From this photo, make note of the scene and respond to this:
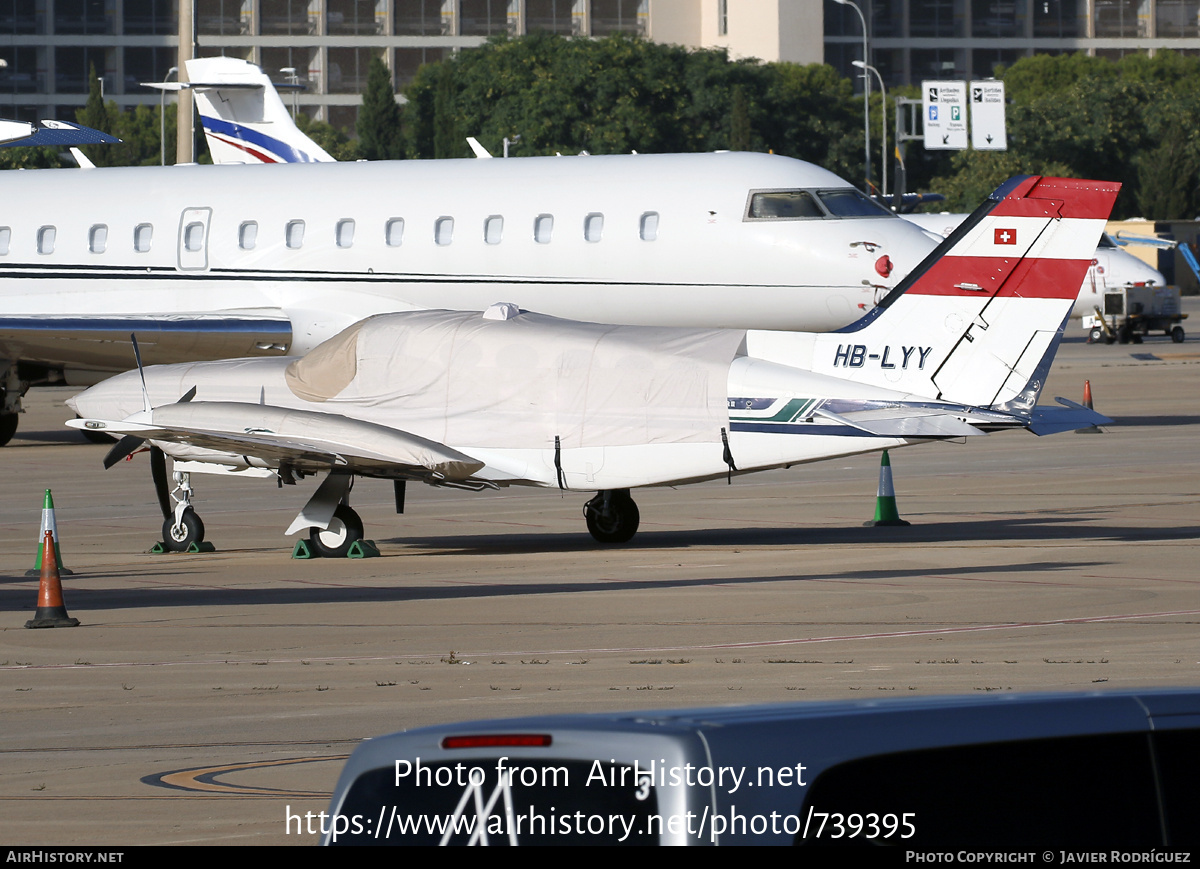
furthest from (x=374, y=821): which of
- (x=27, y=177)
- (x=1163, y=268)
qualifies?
(x=1163, y=268)

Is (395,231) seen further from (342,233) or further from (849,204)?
(849,204)

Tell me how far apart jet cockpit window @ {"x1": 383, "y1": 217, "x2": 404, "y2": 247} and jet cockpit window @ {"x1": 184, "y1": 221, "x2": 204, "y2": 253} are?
3.18m

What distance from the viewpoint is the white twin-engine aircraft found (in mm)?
17766

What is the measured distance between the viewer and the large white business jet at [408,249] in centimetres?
2709

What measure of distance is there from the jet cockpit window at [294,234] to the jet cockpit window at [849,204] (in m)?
8.14

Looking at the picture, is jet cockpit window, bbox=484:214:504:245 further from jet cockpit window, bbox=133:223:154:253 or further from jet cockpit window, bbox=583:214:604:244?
jet cockpit window, bbox=133:223:154:253

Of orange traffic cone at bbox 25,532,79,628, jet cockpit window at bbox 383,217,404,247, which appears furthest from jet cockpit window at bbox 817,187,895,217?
orange traffic cone at bbox 25,532,79,628

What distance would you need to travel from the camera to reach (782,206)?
1067 inches

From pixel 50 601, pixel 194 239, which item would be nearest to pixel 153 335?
pixel 194 239

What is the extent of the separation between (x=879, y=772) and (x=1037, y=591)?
11433 mm

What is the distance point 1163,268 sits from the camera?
94312mm

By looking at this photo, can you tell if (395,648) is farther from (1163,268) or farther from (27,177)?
(1163,268)

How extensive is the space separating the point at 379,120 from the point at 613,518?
4719 inches

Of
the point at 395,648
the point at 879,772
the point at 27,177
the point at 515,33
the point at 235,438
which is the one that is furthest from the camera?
the point at 515,33
